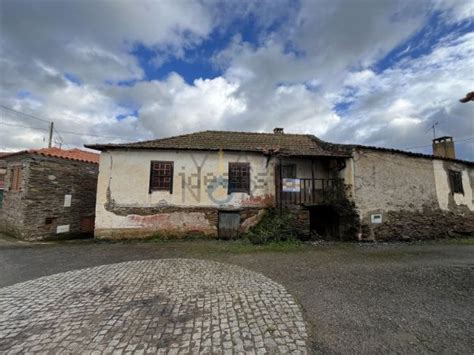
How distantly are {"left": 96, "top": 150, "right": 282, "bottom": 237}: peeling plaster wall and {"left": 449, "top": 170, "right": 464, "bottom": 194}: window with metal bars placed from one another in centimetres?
987

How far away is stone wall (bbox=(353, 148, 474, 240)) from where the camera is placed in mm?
10164

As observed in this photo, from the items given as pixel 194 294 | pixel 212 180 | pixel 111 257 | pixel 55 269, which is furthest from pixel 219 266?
pixel 212 180

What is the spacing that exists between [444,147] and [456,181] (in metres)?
3.55

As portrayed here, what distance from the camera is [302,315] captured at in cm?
358

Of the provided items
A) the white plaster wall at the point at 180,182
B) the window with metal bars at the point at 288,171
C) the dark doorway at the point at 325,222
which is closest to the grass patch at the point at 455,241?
the dark doorway at the point at 325,222

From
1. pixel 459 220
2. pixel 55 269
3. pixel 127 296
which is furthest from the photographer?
pixel 459 220

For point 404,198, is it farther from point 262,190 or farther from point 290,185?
point 262,190

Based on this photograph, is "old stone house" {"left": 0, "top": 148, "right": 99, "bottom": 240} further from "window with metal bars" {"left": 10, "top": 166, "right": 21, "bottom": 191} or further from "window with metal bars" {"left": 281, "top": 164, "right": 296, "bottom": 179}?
"window with metal bars" {"left": 281, "top": 164, "right": 296, "bottom": 179}

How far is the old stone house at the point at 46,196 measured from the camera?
381 inches

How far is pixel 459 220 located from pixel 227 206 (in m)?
12.3

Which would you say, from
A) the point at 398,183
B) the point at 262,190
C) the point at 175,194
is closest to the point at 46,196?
the point at 175,194

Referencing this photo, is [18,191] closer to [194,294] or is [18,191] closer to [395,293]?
[194,294]

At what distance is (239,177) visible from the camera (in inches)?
434

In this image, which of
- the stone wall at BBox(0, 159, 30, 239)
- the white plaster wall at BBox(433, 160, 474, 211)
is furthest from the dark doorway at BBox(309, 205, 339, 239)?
the stone wall at BBox(0, 159, 30, 239)
